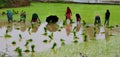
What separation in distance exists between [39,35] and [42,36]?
40 cm

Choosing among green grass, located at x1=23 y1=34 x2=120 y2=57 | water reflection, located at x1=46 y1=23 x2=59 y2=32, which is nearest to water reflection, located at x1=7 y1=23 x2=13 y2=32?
water reflection, located at x1=46 y1=23 x2=59 y2=32

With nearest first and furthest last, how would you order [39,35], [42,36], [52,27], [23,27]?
[42,36] → [39,35] → [52,27] → [23,27]

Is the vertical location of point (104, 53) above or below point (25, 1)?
above

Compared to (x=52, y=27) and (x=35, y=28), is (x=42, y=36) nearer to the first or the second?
(x=35, y=28)

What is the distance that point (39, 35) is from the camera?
1927cm

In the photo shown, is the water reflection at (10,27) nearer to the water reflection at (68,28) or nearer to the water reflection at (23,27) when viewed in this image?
the water reflection at (23,27)

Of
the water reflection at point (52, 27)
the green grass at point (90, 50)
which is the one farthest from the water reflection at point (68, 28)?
the green grass at point (90, 50)

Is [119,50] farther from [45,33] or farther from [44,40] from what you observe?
[45,33]

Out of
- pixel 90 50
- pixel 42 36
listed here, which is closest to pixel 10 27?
pixel 42 36

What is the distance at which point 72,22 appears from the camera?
24.6 m

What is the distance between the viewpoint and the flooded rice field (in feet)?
51.8

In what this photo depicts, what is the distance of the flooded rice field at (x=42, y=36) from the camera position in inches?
622

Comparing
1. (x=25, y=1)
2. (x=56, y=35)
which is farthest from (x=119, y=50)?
(x=25, y=1)

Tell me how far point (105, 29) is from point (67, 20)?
4.51 meters
